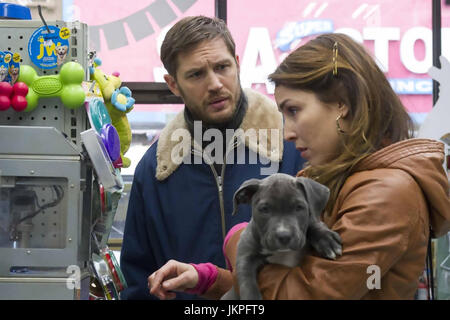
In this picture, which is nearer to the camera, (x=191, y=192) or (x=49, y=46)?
(x=191, y=192)

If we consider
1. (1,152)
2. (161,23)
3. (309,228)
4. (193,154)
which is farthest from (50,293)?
(161,23)

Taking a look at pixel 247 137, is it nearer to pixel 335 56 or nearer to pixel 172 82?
pixel 172 82

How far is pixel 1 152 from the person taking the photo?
1.29 meters

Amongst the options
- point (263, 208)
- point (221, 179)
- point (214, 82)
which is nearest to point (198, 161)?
point (221, 179)

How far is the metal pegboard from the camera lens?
4.49 ft

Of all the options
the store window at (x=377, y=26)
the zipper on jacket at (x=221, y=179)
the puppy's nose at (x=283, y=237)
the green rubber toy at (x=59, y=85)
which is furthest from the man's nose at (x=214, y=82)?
the store window at (x=377, y=26)

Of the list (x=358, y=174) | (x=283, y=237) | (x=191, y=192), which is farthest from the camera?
(x=191, y=192)

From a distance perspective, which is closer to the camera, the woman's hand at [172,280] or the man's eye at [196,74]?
the woman's hand at [172,280]

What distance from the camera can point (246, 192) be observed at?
2.81 ft

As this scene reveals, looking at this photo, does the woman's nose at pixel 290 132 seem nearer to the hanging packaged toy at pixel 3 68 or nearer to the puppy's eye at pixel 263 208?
the puppy's eye at pixel 263 208

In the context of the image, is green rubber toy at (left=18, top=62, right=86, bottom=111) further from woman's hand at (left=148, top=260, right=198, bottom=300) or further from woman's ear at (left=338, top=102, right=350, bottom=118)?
woman's ear at (left=338, top=102, right=350, bottom=118)

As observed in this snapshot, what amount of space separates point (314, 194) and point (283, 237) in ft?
0.26

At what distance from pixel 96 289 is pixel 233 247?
1.78 ft

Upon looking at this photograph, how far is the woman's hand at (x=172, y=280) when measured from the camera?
3.07 feet
